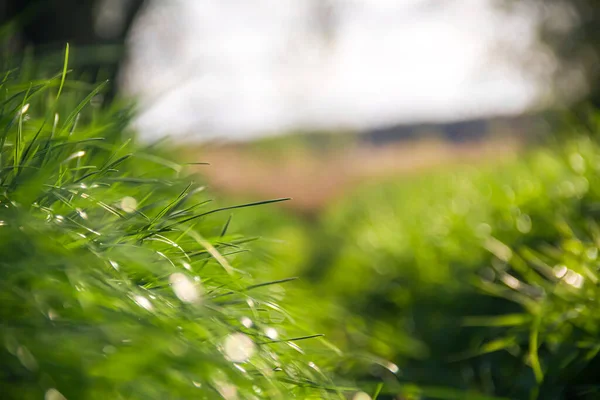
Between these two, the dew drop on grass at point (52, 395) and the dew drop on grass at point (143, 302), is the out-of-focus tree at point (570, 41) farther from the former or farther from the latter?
the dew drop on grass at point (52, 395)

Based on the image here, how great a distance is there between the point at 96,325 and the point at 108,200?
362 mm

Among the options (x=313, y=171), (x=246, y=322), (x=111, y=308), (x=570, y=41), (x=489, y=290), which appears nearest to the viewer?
(x=111, y=308)

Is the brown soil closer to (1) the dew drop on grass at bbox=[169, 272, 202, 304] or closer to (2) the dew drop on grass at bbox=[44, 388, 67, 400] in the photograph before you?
(1) the dew drop on grass at bbox=[169, 272, 202, 304]

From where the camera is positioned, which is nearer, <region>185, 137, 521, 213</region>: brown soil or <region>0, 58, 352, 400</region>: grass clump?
<region>0, 58, 352, 400</region>: grass clump

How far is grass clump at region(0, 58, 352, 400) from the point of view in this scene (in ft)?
1.70

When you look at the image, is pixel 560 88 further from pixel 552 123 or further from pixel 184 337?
pixel 184 337

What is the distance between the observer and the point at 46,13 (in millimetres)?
3727

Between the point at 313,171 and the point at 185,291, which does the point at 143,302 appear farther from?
the point at 313,171

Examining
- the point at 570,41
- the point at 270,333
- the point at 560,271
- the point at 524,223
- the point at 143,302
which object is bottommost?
the point at 570,41

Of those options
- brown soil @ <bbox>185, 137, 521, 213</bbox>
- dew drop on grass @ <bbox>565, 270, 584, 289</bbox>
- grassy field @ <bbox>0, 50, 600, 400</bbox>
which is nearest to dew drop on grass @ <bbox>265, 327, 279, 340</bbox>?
grassy field @ <bbox>0, 50, 600, 400</bbox>

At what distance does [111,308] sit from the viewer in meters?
0.63

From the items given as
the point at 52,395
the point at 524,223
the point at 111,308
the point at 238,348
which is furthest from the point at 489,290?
the point at 52,395

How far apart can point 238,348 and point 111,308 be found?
0.52 feet

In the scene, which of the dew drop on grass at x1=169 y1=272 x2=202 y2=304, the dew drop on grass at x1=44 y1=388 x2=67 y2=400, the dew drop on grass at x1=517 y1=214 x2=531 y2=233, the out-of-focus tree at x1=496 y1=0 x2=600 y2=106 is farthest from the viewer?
the out-of-focus tree at x1=496 y1=0 x2=600 y2=106
